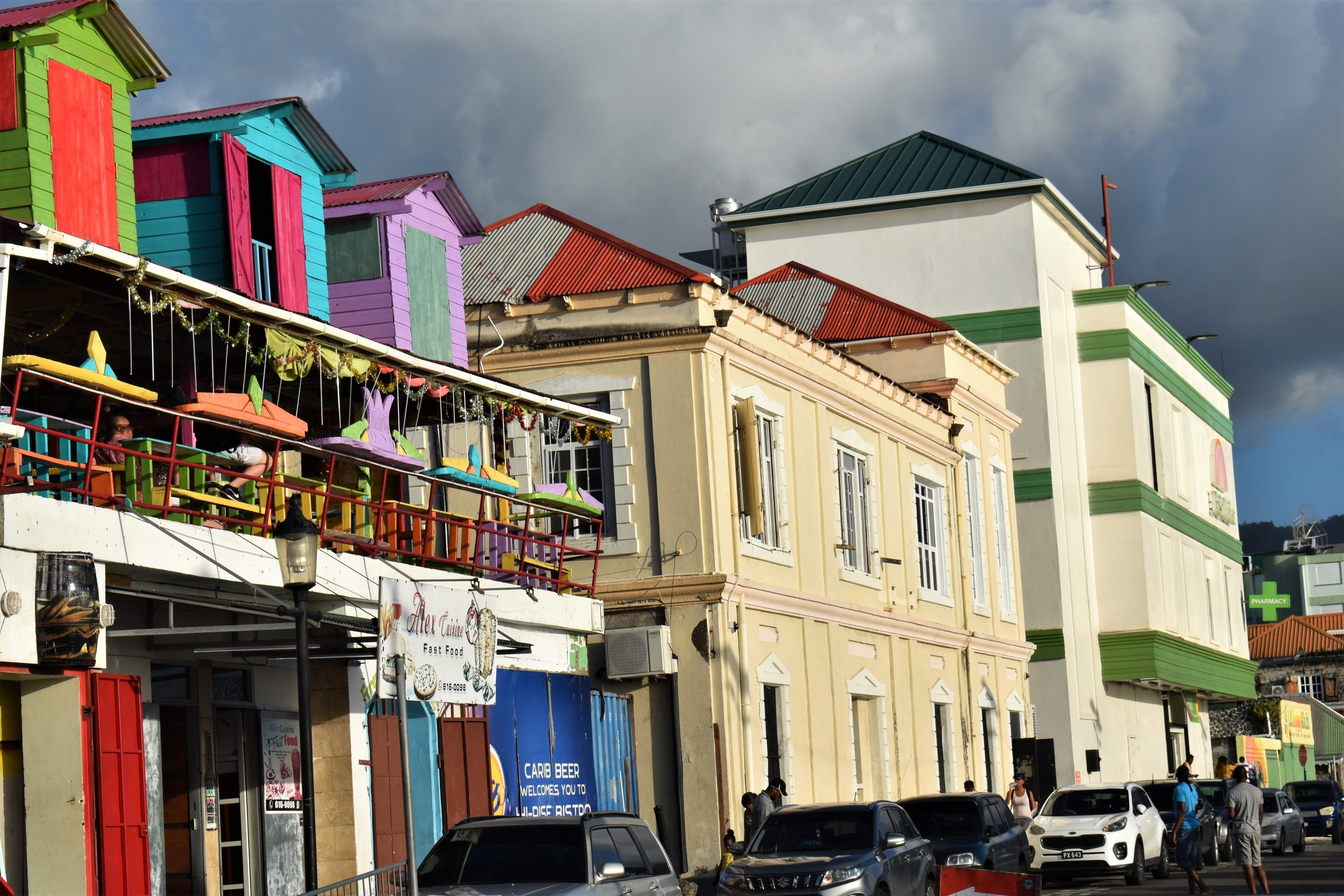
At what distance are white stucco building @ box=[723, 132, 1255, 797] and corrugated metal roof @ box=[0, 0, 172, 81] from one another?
27.2 meters

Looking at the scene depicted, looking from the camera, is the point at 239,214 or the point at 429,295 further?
the point at 429,295

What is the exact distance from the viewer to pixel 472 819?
1467cm

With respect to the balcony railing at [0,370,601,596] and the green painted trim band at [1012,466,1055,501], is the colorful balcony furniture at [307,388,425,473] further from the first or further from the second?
the green painted trim band at [1012,466,1055,501]

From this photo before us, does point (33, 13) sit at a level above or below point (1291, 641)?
above

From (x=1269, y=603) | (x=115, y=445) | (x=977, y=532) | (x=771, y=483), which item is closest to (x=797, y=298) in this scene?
(x=977, y=532)

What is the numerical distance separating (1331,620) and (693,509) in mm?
87615

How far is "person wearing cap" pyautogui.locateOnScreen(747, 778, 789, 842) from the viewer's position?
22531 millimetres

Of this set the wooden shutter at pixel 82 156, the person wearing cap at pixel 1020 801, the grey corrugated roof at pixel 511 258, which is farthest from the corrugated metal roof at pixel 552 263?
the person wearing cap at pixel 1020 801

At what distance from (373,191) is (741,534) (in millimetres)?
7008

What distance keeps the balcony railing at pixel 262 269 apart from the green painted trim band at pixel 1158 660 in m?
26.4

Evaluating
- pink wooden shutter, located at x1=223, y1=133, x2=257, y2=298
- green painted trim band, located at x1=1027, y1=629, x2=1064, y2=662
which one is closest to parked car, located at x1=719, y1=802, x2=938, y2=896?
pink wooden shutter, located at x1=223, y1=133, x2=257, y2=298

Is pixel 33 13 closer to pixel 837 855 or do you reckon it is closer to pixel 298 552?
pixel 298 552

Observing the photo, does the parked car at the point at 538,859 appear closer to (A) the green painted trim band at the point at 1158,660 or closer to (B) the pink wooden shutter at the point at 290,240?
(B) the pink wooden shutter at the point at 290,240

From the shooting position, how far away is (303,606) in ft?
45.4
